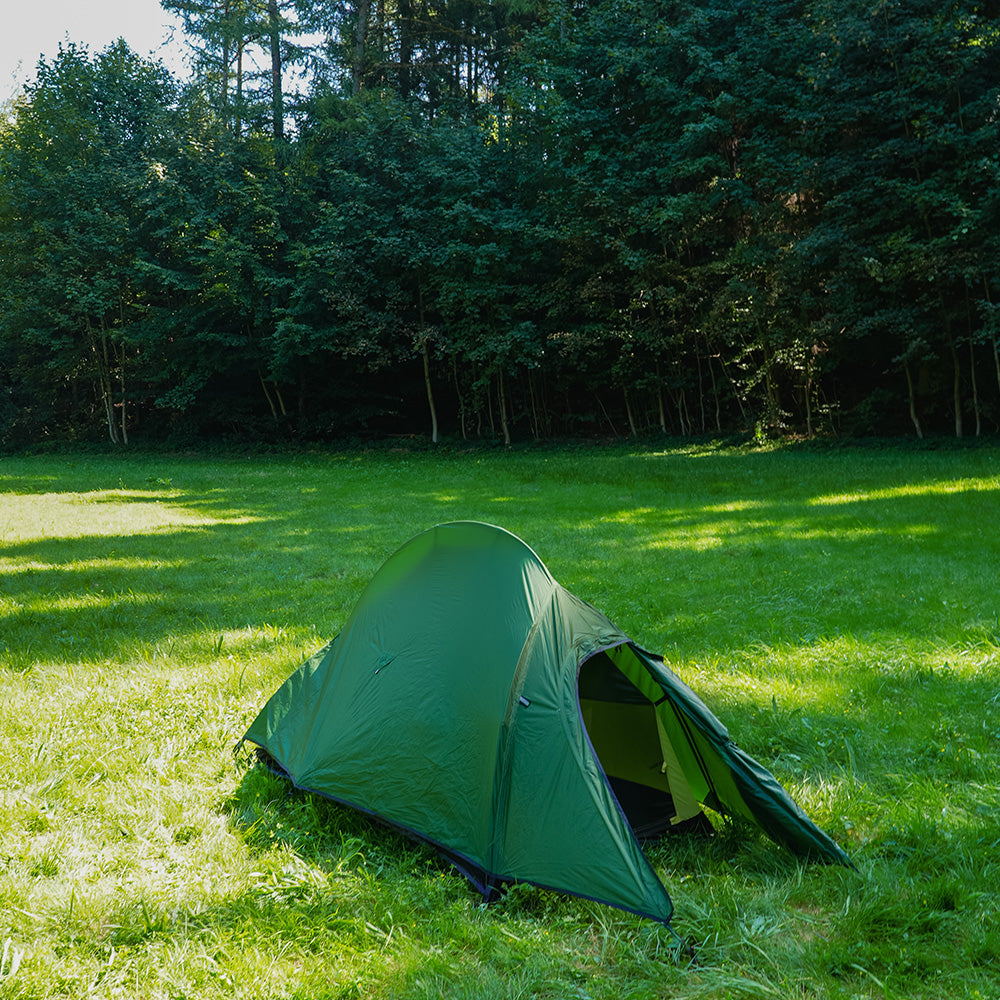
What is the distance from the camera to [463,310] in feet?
70.0

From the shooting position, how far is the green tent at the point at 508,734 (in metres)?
→ 3.08

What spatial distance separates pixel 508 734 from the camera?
3.29 meters

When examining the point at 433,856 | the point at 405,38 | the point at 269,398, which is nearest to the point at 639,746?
the point at 433,856

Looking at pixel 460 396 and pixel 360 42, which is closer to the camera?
pixel 460 396

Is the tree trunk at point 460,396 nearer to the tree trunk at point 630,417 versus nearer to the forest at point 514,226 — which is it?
the forest at point 514,226

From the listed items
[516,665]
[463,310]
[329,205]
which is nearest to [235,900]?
[516,665]

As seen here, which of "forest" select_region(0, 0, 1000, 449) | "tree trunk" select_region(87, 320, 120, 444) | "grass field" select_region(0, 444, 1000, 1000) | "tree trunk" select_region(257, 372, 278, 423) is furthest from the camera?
"tree trunk" select_region(87, 320, 120, 444)

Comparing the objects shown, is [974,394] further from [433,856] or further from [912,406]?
[433,856]

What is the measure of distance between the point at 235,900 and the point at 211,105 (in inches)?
1132

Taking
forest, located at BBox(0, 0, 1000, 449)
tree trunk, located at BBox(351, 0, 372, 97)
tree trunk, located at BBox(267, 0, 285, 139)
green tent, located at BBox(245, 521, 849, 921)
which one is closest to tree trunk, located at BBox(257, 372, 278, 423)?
forest, located at BBox(0, 0, 1000, 449)

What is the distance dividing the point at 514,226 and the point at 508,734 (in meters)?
18.6

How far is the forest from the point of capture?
1542 cm

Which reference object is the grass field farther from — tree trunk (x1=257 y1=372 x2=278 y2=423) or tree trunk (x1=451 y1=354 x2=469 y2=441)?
tree trunk (x1=257 y1=372 x2=278 y2=423)

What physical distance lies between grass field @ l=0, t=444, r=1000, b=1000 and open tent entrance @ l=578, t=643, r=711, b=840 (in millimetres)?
230
